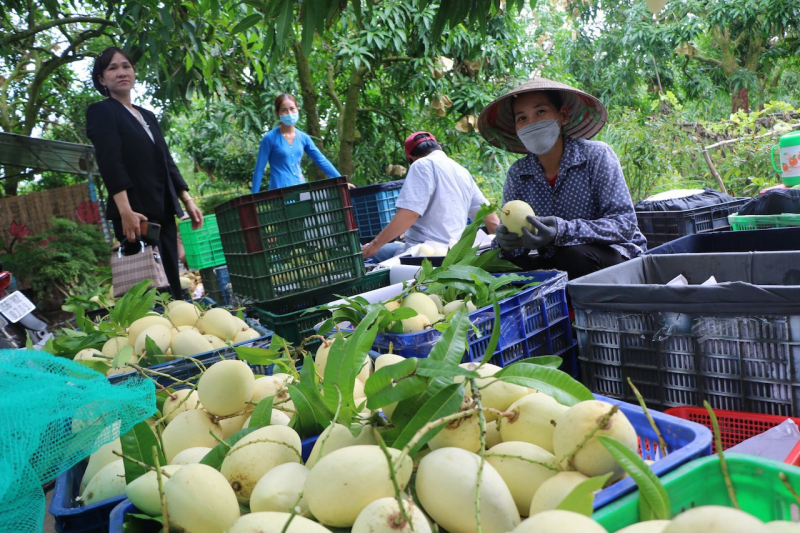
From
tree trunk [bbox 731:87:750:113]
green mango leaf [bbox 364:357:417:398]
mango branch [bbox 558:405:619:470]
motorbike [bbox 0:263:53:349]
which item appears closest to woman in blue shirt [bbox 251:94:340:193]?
motorbike [bbox 0:263:53:349]

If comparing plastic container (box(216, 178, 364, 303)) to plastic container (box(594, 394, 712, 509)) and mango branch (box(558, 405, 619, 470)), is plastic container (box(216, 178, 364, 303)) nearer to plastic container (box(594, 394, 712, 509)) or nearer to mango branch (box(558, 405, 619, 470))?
plastic container (box(594, 394, 712, 509))

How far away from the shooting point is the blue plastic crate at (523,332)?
176cm

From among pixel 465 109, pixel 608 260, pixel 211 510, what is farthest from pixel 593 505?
pixel 465 109

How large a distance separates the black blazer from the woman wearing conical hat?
7.72ft

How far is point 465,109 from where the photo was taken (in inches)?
314

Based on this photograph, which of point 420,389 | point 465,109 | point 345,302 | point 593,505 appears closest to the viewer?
point 593,505

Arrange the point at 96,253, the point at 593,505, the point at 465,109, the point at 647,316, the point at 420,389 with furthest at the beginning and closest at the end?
the point at 96,253 < the point at 465,109 < the point at 647,316 < the point at 420,389 < the point at 593,505

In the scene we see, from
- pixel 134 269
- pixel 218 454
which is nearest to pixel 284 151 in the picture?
pixel 134 269

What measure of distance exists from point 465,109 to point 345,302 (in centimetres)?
642

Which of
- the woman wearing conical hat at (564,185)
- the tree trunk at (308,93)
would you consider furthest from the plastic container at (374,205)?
the woman wearing conical hat at (564,185)

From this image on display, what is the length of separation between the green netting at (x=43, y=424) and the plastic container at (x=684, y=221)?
131 inches

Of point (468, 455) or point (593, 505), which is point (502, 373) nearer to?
point (468, 455)

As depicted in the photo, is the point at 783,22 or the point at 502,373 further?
the point at 783,22

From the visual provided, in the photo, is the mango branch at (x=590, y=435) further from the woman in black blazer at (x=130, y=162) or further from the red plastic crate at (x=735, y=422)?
the woman in black blazer at (x=130, y=162)
